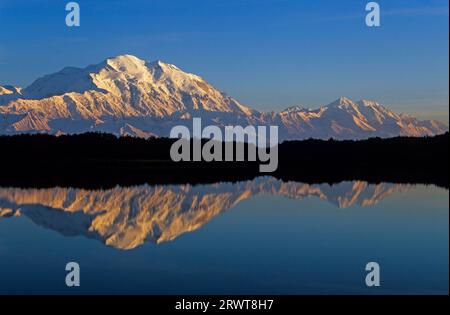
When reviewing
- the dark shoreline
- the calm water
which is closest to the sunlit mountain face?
the calm water

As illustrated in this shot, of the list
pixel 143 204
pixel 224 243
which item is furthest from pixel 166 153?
pixel 224 243

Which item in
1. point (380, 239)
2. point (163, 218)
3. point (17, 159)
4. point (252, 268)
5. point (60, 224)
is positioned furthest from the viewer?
point (17, 159)

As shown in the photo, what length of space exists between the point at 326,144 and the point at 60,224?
124697mm

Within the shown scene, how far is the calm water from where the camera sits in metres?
20.2

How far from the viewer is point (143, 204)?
46594 mm

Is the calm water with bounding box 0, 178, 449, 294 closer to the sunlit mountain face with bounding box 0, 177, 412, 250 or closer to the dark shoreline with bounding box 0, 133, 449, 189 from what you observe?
the sunlit mountain face with bounding box 0, 177, 412, 250

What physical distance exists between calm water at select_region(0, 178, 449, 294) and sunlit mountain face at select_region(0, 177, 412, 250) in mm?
111

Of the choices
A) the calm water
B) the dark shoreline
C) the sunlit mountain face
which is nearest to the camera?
the calm water

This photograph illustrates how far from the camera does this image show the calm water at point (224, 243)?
20.2 metres

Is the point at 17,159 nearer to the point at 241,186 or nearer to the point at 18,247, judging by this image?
the point at 241,186

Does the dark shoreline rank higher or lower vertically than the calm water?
higher

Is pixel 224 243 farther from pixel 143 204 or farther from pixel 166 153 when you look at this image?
pixel 166 153
